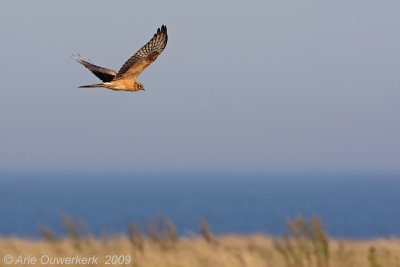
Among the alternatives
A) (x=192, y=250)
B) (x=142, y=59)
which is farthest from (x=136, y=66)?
(x=192, y=250)

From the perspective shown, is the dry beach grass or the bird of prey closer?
the dry beach grass

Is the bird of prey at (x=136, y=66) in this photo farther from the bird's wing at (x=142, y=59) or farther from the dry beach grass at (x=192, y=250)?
the dry beach grass at (x=192, y=250)

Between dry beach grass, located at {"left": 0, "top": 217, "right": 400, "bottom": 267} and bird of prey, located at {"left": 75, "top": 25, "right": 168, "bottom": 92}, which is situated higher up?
bird of prey, located at {"left": 75, "top": 25, "right": 168, "bottom": 92}

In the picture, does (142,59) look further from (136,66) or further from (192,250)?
(192,250)

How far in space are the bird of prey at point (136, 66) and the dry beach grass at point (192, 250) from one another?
1.93 metres

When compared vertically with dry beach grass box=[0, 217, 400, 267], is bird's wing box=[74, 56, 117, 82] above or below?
above

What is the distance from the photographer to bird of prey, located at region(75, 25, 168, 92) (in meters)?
13.2

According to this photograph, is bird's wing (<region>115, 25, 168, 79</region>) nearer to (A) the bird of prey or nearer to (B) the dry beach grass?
(A) the bird of prey

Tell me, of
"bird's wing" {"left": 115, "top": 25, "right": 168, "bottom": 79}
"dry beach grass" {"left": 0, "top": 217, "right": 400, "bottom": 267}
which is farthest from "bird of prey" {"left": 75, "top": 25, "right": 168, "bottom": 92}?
"dry beach grass" {"left": 0, "top": 217, "right": 400, "bottom": 267}

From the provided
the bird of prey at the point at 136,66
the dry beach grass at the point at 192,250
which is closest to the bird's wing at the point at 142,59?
the bird of prey at the point at 136,66

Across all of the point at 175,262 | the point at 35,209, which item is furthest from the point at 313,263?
the point at 35,209

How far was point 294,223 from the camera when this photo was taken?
11000 mm

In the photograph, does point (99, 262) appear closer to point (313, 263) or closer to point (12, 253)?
point (12, 253)

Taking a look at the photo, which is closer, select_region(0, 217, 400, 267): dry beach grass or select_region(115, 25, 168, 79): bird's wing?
select_region(0, 217, 400, 267): dry beach grass
